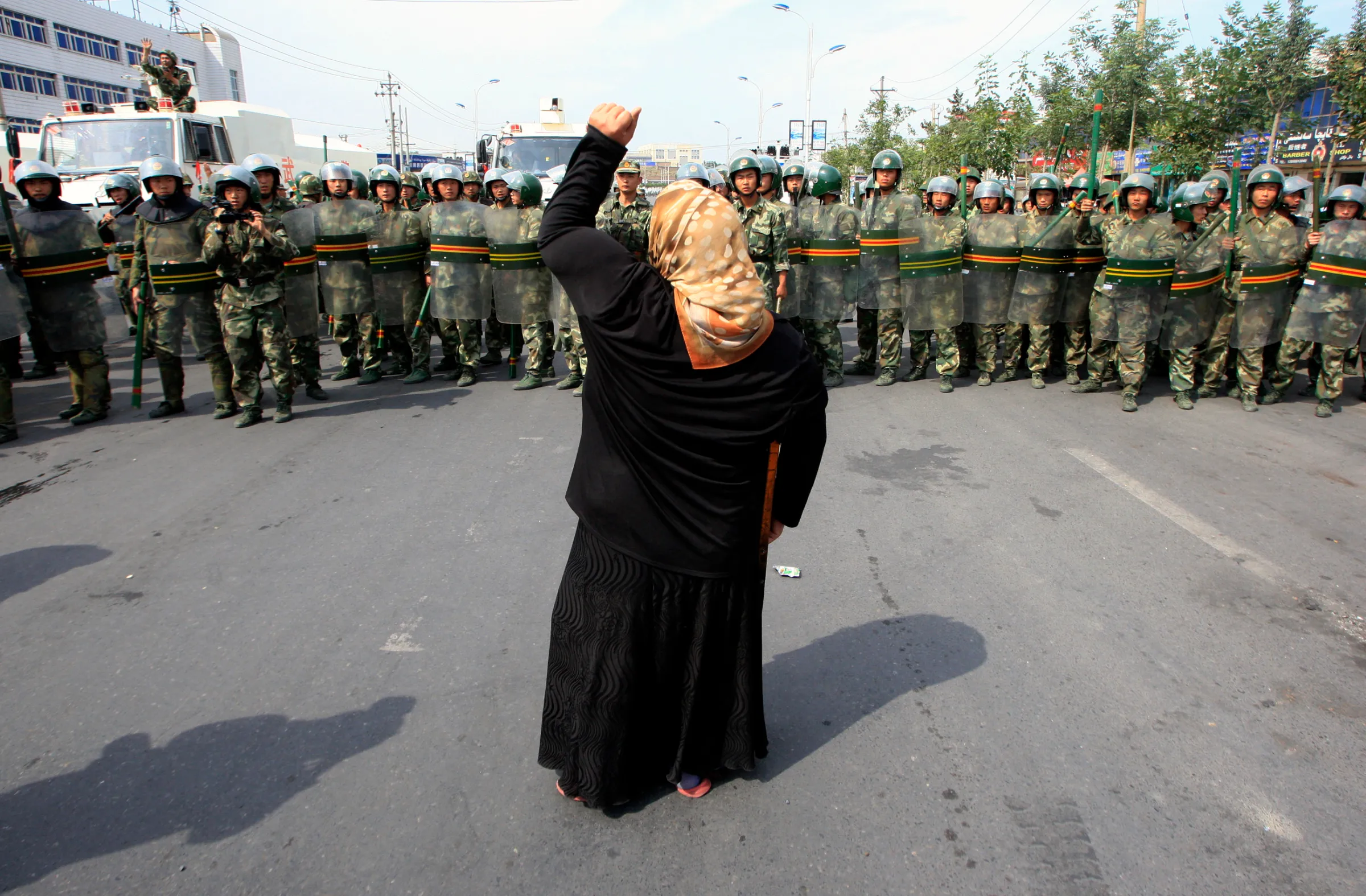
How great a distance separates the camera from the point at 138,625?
374cm

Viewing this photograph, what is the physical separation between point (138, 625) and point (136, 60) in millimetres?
58104

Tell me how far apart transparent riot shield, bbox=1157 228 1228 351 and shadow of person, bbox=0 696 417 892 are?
7450 mm

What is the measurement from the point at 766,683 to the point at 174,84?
15.6 metres

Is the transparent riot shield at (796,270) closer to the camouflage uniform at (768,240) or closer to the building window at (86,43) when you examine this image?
the camouflage uniform at (768,240)

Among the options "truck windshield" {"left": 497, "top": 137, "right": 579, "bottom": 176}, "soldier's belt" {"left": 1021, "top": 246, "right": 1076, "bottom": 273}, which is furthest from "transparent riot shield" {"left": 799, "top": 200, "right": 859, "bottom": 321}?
"truck windshield" {"left": 497, "top": 137, "right": 579, "bottom": 176}

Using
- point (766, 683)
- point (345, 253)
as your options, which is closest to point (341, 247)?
point (345, 253)

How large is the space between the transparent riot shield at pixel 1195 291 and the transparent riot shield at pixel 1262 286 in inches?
8.2

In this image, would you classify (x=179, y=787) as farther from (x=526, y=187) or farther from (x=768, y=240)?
(x=526, y=187)

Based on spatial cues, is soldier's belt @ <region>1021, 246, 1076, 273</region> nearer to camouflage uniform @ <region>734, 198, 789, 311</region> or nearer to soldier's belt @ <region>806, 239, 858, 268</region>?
soldier's belt @ <region>806, 239, 858, 268</region>

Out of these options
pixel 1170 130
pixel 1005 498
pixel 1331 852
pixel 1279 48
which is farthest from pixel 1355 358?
pixel 1279 48

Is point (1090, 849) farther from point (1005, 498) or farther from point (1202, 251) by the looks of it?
point (1202, 251)

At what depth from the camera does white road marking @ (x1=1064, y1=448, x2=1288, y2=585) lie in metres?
4.26

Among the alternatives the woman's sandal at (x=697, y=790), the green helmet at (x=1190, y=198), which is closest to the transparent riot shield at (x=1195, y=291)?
the green helmet at (x=1190, y=198)

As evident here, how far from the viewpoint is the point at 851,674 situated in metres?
3.34
